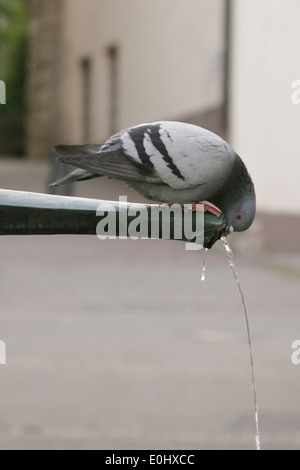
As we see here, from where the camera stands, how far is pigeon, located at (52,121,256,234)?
1518mm

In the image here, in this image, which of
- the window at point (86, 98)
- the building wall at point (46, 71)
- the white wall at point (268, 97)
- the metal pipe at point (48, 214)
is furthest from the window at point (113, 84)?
the metal pipe at point (48, 214)

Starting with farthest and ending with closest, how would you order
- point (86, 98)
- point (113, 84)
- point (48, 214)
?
point (86, 98) → point (113, 84) → point (48, 214)

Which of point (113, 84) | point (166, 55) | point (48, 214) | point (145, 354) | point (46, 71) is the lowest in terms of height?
point (48, 214)

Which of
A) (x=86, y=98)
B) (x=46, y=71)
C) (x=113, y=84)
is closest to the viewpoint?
(x=113, y=84)

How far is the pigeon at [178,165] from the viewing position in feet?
4.98

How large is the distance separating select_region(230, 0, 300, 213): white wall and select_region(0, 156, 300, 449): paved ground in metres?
0.96

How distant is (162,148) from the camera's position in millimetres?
1591

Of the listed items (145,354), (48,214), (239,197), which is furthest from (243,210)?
(145,354)

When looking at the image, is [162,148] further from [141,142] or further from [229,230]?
[229,230]

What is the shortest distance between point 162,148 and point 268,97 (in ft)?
34.9

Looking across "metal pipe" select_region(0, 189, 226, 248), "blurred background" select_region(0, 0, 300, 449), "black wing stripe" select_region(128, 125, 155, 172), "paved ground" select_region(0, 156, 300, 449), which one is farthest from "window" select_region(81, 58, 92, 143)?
"metal pipe" select_region(0, 189, 226, 248)

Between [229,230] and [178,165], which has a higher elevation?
[178,165]

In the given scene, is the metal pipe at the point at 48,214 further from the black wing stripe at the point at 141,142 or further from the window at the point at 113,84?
the window at the point at 113,84
